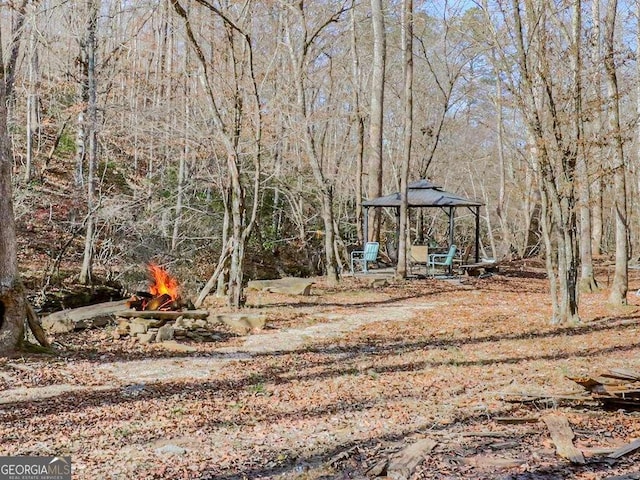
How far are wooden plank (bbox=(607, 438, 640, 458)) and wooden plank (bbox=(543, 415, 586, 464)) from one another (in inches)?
7.6

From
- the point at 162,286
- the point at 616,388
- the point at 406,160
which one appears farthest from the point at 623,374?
the point at 406,160

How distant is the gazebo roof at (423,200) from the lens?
1554 cm

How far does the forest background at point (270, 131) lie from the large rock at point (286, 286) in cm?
84

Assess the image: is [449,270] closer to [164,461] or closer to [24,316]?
[24,316]

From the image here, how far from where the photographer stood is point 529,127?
8.54m

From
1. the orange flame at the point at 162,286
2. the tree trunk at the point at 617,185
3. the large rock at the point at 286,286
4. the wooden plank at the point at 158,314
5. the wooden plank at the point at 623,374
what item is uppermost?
the tree trunk at the point at 617,185

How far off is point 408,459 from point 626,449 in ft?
4.09

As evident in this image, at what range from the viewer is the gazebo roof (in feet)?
51.0

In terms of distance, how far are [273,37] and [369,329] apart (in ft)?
41.0

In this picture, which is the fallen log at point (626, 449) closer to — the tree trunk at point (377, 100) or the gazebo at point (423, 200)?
the gazebo at point (423, 200)

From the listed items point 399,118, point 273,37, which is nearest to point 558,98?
point 273,37

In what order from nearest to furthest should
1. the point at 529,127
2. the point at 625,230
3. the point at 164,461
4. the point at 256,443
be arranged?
the point at 164,461 → the point at 256,443 → the point at 529,127 → the point at 625,230

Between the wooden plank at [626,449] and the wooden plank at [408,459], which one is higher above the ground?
the wooden plank at [626,449]

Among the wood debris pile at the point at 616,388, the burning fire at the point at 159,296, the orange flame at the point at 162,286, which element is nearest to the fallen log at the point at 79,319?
the burning fire at the point at 159,296
